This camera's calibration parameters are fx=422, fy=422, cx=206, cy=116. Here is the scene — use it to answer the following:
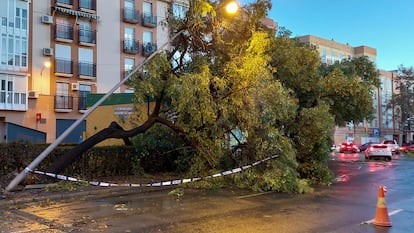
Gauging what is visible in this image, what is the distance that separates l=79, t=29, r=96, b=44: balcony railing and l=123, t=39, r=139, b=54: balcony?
3154mm

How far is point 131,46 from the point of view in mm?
40594

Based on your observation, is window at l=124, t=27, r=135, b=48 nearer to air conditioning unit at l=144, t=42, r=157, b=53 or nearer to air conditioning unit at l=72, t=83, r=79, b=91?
air conditioning unit at l=144, t=42, r=157, b=53

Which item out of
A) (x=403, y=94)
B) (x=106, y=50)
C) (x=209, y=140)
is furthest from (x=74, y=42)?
(x=403, y=94)

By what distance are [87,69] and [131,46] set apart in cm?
509

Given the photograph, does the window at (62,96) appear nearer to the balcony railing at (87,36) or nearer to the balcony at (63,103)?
the balcony at (63,103)

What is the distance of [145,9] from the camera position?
42250mm

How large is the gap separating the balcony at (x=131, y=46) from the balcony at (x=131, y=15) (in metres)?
1.91

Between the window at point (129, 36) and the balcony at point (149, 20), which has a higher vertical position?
the balcony at point (149, 20)

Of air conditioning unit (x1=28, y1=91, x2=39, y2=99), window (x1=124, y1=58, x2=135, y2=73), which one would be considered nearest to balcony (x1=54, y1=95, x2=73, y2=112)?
air conditioning unit (x1=28, y1=91, x2=39, y2=99)

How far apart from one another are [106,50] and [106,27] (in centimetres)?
214

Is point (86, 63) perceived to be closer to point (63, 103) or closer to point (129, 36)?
point (63, 103)

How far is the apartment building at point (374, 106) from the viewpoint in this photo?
7138 cm

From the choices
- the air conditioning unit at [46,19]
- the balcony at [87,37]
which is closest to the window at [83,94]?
the balcony at [87,37]

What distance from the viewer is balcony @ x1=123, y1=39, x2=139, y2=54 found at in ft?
132
